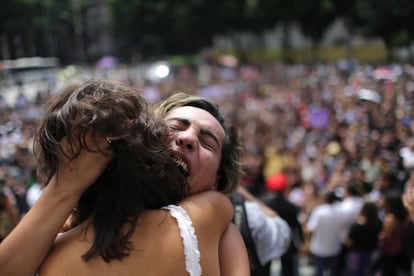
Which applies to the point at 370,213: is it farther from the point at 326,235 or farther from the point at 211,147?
the point at 211,147

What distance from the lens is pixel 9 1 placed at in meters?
49.2

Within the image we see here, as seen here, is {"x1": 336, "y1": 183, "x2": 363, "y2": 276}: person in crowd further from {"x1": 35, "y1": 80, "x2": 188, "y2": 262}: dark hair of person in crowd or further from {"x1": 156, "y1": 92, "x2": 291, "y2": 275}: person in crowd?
{"x1": 35, "y1": 80, "x2": 188, "y2": 262}: dark hair of person in crowd

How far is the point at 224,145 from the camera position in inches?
71.2

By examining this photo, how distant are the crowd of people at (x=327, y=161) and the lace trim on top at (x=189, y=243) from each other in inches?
13.6

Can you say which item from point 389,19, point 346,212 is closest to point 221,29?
point 389,19

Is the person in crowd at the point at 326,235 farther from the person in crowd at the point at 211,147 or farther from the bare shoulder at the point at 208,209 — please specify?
the bare shoulder at the point at 208,209

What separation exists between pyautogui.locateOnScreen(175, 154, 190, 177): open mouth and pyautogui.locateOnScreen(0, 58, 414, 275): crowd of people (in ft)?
0.61

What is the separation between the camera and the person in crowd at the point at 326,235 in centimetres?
551

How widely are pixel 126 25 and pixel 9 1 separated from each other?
12.3 metres

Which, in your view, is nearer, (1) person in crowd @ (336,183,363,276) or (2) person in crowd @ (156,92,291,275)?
(2) person in crowd @ (156,92,291,275)

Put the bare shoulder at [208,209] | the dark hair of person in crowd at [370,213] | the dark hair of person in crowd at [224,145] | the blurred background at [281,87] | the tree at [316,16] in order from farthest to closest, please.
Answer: the tree at [316,16]
the blurred background at [281,87]
the dark hair of person in crowd at [370,213]
the dark hair of person in crowd at [224,145]
the bare shoulder at [208,209]

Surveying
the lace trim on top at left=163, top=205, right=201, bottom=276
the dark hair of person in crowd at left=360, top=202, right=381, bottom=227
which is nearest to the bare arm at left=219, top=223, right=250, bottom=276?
the lace trim on top at left=163, top=205, right=201, bottom=276

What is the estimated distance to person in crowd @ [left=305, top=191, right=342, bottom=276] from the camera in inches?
217

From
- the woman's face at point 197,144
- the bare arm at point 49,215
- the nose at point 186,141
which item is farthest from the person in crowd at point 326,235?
the bare arm at point 49,215
